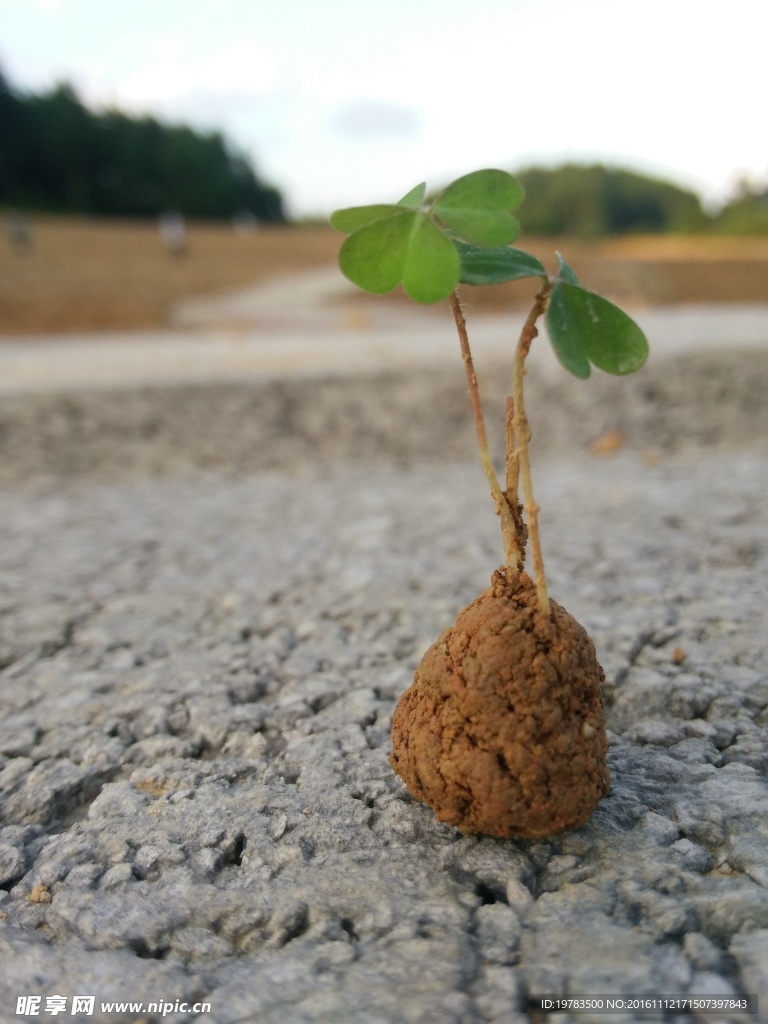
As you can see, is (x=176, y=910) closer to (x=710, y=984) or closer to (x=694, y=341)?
(x=710, y=984)

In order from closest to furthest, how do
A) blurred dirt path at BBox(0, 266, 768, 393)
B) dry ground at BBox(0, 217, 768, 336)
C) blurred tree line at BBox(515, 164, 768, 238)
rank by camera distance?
blurred dirt path at BBox(0, 266, 768, 393) → dry ground at BBox(0, 217, 768, 336) → blurred tree line at BBox(515, 164, 768, 238)

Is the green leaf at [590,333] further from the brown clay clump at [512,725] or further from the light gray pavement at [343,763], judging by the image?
the light gray pavement at [343,763]

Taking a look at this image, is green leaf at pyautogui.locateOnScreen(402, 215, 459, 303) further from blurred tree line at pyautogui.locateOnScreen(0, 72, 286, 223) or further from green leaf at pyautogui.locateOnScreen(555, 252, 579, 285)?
blurred tree line at pyautogui.locateOnScreen(0, 72, 286, 223)

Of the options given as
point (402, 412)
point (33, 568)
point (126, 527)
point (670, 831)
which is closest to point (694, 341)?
point (402, 412)

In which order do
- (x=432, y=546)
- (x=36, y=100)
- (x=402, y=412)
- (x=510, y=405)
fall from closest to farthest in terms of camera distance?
(x=510, y=405), (x=432, y=546), (x=402, y=412), (x=36, y=100)

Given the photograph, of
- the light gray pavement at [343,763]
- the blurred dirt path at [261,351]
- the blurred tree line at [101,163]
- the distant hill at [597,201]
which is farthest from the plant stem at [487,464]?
the blurred tree line at [101,163]

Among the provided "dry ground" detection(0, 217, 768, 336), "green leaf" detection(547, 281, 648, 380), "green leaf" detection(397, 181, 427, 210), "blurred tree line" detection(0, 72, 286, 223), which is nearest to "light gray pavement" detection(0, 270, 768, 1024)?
"green leaf" detection(547, 281, 648, 380)

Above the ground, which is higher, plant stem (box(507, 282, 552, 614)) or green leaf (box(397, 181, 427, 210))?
green leaf (box(397, 181, 427, 210))
